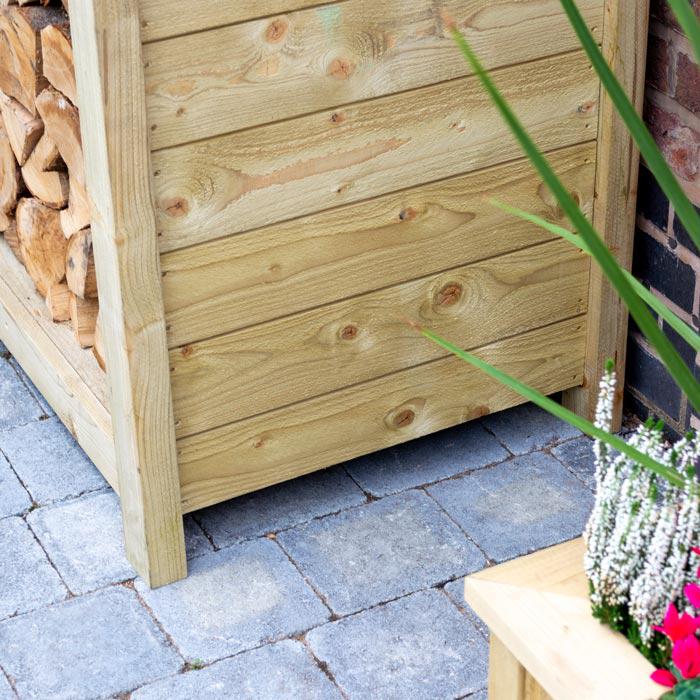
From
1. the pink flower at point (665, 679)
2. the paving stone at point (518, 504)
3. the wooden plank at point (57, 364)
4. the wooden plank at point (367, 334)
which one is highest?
the pink flower at point (665, 679)

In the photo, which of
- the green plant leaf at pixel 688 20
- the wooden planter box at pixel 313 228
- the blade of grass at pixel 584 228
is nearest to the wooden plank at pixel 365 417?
the wooden planter box at pixel 313 228

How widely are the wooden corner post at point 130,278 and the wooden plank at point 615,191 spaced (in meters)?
0.97

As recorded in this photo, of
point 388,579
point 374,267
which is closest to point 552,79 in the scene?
point 374,267

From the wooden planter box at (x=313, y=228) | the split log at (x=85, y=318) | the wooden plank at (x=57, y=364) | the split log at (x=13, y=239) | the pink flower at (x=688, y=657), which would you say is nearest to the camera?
the pink flower at (x=688, y=657)

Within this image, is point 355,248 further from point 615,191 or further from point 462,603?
point 462,603

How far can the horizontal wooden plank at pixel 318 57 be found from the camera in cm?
209

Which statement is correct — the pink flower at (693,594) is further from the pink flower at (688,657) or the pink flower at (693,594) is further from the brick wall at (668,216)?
the brick wall at (668,216)

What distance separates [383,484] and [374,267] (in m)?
0.54

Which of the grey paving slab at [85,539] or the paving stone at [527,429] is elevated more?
the paving stone at [527,429]

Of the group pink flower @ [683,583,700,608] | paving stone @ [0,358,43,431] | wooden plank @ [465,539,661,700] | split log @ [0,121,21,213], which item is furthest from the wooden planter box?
pink flower @ [683,583,700,608]

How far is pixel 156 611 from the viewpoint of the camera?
7.95ft

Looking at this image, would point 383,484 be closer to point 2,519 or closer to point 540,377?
point 540,377

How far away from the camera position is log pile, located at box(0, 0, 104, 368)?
2.50 m

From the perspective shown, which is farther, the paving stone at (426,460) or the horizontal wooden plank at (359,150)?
the paving stone at (426,460)
